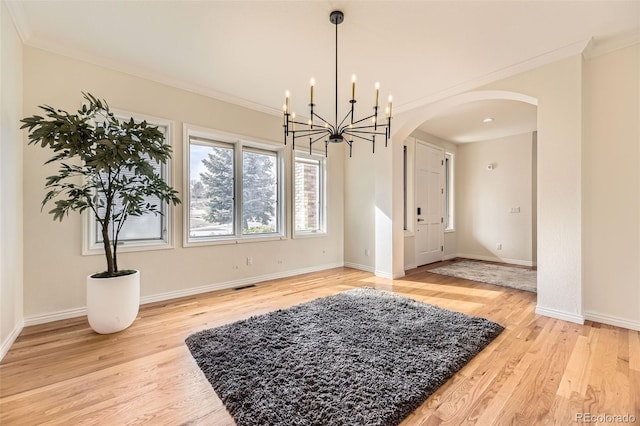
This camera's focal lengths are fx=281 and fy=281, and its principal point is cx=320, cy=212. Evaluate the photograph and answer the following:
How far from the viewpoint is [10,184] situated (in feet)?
7.53

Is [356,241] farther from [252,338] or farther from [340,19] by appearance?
[340,19]

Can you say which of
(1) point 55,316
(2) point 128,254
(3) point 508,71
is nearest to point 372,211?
(3) point 508,71

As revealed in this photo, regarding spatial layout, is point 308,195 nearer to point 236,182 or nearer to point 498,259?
point 236,182

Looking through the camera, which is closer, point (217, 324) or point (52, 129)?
point (52, 129)

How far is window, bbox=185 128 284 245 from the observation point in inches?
150

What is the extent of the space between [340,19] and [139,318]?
11.0 feet

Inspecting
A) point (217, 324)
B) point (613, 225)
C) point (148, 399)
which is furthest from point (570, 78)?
point (148, 399)

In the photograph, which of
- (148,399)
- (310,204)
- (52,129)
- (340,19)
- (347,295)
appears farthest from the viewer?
(310,204)

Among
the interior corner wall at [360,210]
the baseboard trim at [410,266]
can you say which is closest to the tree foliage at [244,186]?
the interior corner wall at [360,210]

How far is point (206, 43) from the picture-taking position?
270cm

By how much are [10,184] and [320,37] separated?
9.50 ft

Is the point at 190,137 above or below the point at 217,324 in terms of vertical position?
above

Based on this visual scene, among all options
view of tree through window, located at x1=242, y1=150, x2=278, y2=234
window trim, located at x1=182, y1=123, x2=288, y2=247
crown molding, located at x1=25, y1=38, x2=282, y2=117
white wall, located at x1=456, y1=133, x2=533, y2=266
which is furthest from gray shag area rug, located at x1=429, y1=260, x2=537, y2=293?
crown molding, located at x1=25, y1=38, x2=282, y2=117

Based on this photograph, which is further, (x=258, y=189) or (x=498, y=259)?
(x=498, y=259)
